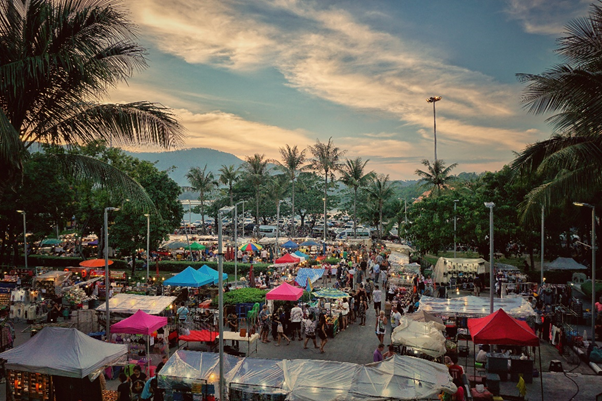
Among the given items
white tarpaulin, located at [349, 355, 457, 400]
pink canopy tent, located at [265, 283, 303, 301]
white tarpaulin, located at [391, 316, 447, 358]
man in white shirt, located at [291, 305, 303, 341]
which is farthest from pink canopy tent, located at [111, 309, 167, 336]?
white tarpaulin, located at [391, 316, 447, 358]

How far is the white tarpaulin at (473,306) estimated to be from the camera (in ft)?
51.4

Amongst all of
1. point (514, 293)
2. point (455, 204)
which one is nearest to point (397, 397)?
point (514, 293)

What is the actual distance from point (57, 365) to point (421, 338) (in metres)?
9.23

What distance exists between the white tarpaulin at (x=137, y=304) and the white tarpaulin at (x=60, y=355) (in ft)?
16.5

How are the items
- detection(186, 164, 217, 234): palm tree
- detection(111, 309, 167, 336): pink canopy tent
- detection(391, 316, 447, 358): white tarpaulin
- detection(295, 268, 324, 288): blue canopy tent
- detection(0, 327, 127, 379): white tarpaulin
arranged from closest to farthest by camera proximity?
detection(0, 327, 127, 379): white tarpaulin → detection(391, 316, 447, 358): white tarpaulin → detection(111, 309, 167, 336): pink canopy tent → detection(295, 268, 324, 288): blue canopy tent → detection(186, 164, 217, 234): palm tree

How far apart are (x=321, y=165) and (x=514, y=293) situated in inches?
1325

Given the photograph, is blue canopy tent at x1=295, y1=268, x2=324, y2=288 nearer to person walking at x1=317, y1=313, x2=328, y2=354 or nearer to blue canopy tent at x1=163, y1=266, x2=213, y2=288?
blue canopy tent at x1=163, y1=266, x2=213, y2=288

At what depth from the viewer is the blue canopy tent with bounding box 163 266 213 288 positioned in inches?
798

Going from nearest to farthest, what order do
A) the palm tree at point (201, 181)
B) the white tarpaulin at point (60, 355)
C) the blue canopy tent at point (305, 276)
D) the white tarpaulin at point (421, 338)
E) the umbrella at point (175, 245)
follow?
the white tarpaulin at point (60, 355) < the white tarpaulin at point (421, 338) < the blue canopy tent at point (305, 276) < the umbrella at point (175, 245) < the palm tree at point (201, 181)

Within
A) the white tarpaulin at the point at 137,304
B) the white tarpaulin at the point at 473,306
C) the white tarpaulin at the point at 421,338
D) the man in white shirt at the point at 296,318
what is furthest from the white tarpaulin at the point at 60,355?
the white tarpaulin at the point at 473,306

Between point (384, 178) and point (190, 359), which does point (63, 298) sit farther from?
point (384, 178)

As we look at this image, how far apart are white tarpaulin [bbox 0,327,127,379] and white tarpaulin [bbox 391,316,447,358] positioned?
779 cm

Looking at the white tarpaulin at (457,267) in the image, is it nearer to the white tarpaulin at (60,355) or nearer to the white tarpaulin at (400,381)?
the white tarpaulin at (400,381)

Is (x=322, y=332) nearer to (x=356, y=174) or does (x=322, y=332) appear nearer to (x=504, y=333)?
(x=504, y=333)
